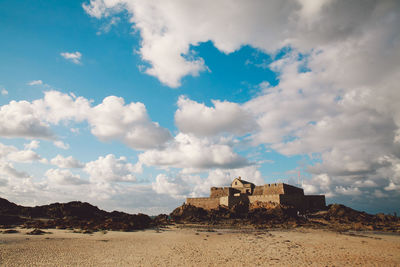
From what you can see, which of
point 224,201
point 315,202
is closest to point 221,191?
point 224,201

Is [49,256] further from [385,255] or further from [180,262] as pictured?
[385,255]

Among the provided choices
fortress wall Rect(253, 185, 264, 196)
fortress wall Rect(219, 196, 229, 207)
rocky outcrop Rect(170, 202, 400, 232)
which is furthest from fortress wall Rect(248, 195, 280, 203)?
fortress wall Rect(219, 196, 229, 207)

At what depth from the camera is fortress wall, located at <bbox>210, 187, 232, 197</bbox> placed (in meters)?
57.9

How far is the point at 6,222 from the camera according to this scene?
35750 mm

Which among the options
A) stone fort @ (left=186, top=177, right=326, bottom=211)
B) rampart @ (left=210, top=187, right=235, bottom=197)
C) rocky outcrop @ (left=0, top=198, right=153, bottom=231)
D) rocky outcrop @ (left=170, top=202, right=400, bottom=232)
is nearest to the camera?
rocky outcrop @ (left=0, top=198, right=153, bottom=231)

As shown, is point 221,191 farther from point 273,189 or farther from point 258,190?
point 273,189

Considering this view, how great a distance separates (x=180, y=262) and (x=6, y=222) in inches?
1418

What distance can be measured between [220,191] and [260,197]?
11.8 m

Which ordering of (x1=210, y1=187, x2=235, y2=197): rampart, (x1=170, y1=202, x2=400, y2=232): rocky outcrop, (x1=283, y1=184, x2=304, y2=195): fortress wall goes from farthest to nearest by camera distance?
(x1=210, y1=187, x2=235, y2=197): rampart < (x1=283, y1=184, x2=304, y2=195): fortress wall < (x1=170, y1=202, x2=400, y2=232): rocky outcrop

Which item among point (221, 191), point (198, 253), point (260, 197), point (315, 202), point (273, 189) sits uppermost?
point (273, 189)

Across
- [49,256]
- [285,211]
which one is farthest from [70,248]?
Answer: [285,211]

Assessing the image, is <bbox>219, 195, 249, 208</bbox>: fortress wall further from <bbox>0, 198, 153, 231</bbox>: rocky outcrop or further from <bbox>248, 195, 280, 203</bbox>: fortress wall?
<bbox>0, 198, 153, 231</bbox>: rocky outcrop

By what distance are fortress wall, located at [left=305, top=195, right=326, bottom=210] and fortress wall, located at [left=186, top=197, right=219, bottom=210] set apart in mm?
21718

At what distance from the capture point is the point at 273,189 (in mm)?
52188
